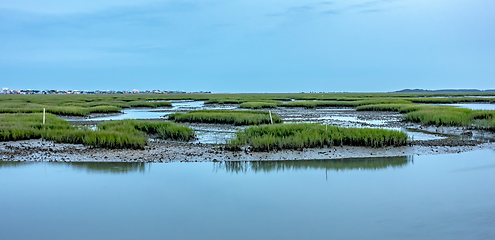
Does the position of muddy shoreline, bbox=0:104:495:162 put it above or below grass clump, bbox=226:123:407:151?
below

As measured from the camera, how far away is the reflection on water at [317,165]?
1120 cm

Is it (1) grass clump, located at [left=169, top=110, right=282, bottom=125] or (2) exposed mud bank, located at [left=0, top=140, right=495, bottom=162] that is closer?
(2) exposed mud bank, located at [left=0, top=140, right=495, bottom=162]

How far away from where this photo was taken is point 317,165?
11555 mm

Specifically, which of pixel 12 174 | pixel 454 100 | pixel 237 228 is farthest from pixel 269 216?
pixel 454 100

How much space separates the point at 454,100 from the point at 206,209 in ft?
185

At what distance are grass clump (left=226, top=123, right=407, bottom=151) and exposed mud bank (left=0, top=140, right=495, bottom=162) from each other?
34 centimetres

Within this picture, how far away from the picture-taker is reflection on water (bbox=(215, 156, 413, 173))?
11.2 meters

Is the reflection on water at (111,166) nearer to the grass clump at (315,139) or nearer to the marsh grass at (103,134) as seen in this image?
the marsh grass at (103,134)

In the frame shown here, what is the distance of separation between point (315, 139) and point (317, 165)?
8.04 feet

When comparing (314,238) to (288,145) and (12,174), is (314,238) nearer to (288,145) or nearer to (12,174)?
(288,145)

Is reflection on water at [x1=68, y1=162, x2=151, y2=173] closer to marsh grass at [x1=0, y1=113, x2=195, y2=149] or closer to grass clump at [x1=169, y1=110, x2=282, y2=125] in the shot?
marsh grass at [x1=0, y1=113, x2=195, y2=149]

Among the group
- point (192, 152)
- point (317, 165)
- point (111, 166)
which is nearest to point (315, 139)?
point (317, 165)

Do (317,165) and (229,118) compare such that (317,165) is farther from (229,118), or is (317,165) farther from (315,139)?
(229,118)

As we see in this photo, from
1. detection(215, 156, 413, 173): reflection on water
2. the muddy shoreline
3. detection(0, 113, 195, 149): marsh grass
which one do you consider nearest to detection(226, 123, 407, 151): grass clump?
the muddy shoreline
